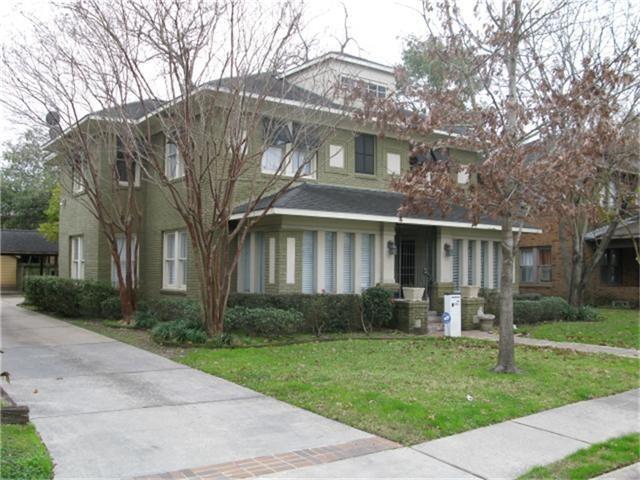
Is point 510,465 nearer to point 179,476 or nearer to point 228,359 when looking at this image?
point 179,476

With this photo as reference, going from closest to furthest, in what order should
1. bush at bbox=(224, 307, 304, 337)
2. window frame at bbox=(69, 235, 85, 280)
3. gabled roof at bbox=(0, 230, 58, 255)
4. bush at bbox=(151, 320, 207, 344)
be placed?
bush at bbox=(151, 320, 207, 344), bush at bbox=(224, 307, 304, 337), window frame at bbox=(69, 235, 85, 280), gabled roof at bbox=(0, 230, 58, 255)

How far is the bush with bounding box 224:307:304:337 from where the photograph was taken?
13.0 metres

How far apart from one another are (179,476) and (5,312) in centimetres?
1872

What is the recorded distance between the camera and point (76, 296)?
1825 cm

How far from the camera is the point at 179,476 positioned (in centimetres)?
511

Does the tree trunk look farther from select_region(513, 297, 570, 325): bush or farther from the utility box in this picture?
select_region(513, 297, 570, 325): bush

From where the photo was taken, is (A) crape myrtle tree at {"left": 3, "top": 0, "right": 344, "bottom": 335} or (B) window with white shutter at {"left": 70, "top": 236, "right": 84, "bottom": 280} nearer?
(A) crape myrtle tree at {"left": 3, "top": 0, "right": 344, "bottom": 335}

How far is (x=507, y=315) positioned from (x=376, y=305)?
5.53 meters

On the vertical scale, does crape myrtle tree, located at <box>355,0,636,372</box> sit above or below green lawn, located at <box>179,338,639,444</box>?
above

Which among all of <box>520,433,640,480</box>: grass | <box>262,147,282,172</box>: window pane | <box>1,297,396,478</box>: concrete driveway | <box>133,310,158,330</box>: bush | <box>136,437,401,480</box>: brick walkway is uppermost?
<box>262,147,282,172</box>: window pane

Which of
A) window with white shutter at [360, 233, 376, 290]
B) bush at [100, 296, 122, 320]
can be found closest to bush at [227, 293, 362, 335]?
window with white shutter at [360, 233, 376, 290]

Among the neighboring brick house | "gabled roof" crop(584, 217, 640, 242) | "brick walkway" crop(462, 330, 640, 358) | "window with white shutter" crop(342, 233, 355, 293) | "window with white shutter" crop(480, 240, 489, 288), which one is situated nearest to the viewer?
"brick walkway" crop(462, 330, 640, 358)

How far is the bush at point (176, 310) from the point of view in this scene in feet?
45.4

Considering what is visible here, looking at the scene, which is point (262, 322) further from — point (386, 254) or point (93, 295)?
point (93, 295)
